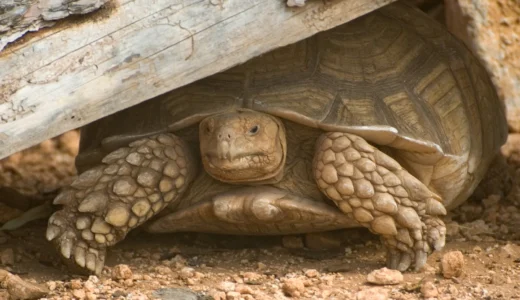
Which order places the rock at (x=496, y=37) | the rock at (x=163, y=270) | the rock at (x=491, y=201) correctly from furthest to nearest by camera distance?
1. the rock at (x=491, y=201)
2. the rock at (x=496, y=37)
3. the rock at (x=163, y=270)

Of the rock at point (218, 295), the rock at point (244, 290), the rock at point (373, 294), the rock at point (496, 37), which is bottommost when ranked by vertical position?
the rock at point (244, 290)

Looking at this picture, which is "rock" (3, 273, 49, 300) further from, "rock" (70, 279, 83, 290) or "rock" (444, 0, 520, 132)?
"rock" (444, 0, 520, 132)

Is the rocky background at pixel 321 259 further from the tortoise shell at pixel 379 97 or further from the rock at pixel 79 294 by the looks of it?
the tortoise shell at pixel 379 97

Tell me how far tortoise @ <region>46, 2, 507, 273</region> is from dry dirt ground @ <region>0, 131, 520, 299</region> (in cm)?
13

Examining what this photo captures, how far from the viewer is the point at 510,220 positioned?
4.95 m

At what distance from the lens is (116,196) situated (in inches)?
171

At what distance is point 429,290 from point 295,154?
104 cm

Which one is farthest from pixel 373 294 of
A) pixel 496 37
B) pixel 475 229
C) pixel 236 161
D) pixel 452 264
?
pixel 496 37

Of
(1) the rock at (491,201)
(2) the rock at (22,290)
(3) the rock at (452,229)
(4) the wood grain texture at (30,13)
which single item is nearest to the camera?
(4) the wood grain texture at (30,13)

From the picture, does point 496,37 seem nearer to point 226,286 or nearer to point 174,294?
point 226,286

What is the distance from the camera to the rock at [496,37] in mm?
4426

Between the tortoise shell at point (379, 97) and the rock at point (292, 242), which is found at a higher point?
the tortoise shell at point (379, 97)

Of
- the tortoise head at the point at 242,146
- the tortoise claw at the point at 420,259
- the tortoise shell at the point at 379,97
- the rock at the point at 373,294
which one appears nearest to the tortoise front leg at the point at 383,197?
the tortoise claw at the point at 420,259

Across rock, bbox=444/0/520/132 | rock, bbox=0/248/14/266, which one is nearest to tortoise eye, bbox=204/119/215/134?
rock, bbox=0/248/14/266
